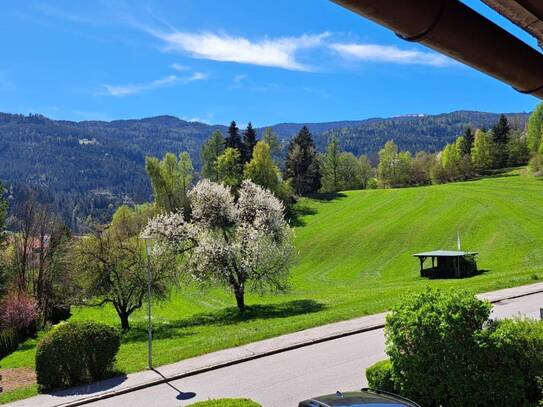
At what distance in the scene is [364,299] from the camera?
29875 millimetres

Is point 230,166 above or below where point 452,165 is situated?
below

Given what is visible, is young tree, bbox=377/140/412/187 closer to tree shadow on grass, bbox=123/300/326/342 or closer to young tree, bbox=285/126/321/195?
young tree, bbox=285/126/321/195

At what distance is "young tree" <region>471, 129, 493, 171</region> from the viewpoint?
390 feet

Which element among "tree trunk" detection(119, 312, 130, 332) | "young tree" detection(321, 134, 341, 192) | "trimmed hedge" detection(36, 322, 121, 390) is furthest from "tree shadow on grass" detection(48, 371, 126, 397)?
"young tree" detection(321, 134, 341, 192)

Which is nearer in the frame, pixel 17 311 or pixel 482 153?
pixel 17 311

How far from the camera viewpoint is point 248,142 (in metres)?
96.8

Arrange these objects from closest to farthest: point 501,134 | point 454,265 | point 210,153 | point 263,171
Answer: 1. point 454,265
2. point 263,171
3. point 210,153
4. point 501,134

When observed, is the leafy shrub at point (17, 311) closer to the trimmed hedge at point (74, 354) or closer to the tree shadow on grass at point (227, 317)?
the tree shadow on grass at point (227, 317)

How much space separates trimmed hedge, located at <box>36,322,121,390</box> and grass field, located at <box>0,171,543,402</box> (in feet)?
4.75

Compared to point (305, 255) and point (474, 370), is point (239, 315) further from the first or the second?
point (305, 255)

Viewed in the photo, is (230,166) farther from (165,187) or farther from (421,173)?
(421,173)

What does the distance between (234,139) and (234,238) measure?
209 feet

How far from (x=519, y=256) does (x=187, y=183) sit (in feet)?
200

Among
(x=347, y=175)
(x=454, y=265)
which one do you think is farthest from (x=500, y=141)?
(x=454, y=265)
